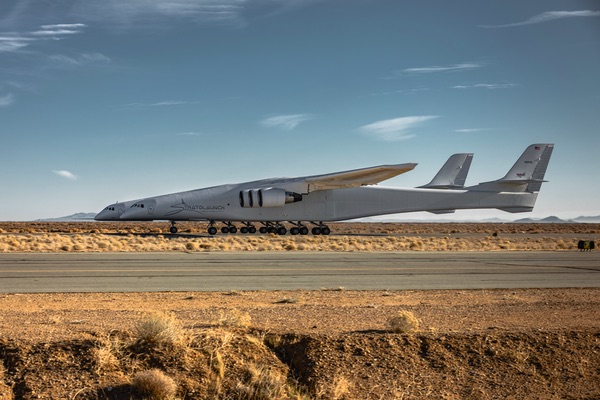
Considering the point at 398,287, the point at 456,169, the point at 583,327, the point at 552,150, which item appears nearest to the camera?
the point at 583,327

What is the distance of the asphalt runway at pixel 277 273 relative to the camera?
15.9 meters

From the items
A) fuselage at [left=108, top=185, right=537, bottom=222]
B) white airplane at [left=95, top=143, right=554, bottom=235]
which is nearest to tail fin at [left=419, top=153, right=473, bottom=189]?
white airplane at [left=95, top=143, right=554, bottom=235]

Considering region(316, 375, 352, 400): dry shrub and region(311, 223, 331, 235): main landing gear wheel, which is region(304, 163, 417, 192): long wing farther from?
region(316, 375, 352, 400): dry shrub

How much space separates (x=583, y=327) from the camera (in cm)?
938

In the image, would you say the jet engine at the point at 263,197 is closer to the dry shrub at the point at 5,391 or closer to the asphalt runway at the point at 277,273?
the asphalt runway at the point at 277,273

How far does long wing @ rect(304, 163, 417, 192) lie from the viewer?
48062 millimetres

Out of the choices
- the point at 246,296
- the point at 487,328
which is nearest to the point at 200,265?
the point at 246,296

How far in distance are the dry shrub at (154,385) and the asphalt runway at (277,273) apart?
819cm

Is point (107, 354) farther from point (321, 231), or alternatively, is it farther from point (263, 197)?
point (321, 231)

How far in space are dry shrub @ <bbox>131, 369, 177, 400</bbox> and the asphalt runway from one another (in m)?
8.19

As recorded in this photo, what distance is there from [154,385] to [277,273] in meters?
12.5

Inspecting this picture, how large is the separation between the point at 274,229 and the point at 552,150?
28.6 meters

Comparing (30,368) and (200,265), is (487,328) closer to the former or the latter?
(30,368)

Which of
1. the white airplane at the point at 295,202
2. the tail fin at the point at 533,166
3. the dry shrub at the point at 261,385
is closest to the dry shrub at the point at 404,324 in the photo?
the dry shrub at the point at 261,385
